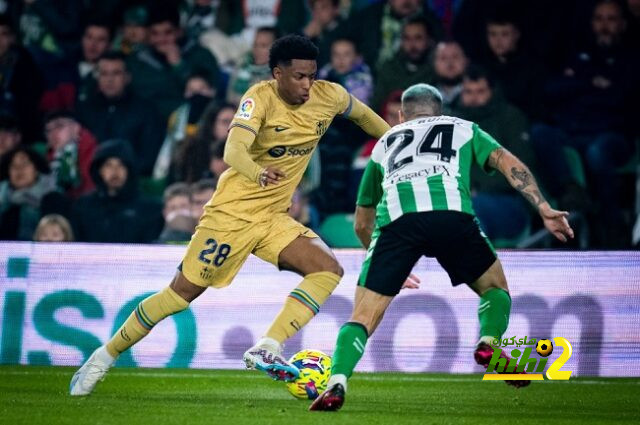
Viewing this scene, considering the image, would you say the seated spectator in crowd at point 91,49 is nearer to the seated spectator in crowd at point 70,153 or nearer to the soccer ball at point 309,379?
the seated spectator in crowd at point 70,153

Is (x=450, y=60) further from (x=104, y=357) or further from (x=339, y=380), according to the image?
(x=339, y=380)

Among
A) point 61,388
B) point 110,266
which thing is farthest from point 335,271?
point 110,266

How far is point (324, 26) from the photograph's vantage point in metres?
13.3

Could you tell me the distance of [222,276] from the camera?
7.43 metres

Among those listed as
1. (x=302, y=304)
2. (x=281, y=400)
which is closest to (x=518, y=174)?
(x=302, y=304)

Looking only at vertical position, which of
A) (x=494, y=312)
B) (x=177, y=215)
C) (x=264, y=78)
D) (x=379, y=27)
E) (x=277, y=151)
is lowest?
(x=177, y=215)

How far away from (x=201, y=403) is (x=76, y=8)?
351 inches

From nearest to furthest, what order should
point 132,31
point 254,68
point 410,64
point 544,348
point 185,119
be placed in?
point 544,348 → point 410,64 → point 254,68 → point 185,119 → point 132,31

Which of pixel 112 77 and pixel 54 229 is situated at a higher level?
pixel 112 77

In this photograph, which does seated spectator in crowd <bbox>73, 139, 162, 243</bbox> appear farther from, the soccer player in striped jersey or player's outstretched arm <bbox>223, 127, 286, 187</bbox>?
the soccer player in striped jersey

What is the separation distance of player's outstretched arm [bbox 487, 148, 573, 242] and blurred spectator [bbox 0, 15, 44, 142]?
30.1ft

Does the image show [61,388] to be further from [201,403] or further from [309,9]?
[309,9]

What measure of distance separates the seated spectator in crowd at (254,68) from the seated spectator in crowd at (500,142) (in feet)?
7.93

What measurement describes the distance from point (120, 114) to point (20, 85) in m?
1.48
